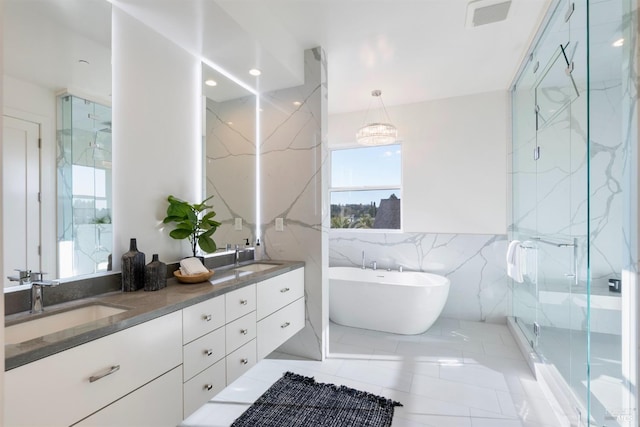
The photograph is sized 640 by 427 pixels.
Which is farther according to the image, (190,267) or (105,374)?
(190,267)

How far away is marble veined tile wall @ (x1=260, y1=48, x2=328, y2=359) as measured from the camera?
2.69m

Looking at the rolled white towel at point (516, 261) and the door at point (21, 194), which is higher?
the door at point (21, 194)

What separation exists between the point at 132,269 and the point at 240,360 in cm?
82

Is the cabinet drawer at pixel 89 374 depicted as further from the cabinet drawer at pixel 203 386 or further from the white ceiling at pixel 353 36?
the white ceiling at pixel 353 36

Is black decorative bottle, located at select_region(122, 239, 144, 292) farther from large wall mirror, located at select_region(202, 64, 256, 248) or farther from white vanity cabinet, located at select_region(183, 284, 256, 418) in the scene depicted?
large wall mirror, located at select_region(202, 64, 256, 248)

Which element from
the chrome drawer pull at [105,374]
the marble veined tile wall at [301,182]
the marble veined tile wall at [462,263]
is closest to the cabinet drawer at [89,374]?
the chrome drawer pull at [105,374]

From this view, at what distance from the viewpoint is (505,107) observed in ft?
11.7

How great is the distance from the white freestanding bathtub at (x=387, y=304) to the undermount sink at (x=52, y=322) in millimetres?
2326

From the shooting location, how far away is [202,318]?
1600 millimetres

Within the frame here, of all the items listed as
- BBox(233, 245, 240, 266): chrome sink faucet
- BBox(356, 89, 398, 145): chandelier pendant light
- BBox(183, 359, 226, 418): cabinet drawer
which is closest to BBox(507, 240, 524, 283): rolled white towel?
BBox(356, 89, 398, 145): chandelier pendant light

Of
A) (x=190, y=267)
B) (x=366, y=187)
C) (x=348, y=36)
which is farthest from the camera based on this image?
(x=366, y=187)

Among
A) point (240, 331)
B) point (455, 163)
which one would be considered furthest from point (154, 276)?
point (455, 163)

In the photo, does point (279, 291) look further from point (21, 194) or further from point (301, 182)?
point (21, 194)

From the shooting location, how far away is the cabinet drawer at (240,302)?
1.80 meters
